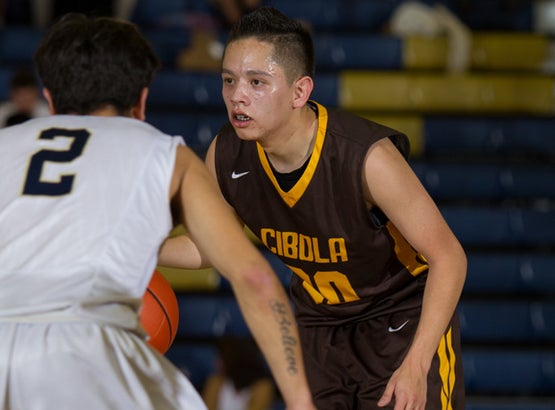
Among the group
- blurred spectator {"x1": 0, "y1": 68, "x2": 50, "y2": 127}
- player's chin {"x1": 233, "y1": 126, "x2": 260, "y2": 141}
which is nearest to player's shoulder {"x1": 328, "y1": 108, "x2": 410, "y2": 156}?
player's chin {"x1": 233, "y1": 126, "x2": 260, "y2": 141}

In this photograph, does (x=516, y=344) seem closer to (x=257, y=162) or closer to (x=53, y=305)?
(x=257, y=162)

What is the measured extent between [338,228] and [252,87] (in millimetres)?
510

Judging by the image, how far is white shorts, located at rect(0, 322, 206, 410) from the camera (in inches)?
85.8

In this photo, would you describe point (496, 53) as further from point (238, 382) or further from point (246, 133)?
point (246, 133)

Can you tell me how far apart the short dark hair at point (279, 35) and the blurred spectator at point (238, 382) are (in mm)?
2997

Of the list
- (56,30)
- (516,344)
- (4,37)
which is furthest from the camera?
(4,37)

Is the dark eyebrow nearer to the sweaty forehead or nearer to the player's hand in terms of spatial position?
the sweaty forehead

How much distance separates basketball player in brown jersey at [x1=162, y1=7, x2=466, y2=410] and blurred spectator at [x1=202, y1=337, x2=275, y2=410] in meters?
2.37

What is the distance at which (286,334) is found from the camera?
2.32m

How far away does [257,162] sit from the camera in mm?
3359

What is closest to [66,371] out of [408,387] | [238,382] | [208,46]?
[408,387]

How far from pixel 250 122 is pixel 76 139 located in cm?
83

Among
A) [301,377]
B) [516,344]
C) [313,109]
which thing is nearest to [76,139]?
[301,377]

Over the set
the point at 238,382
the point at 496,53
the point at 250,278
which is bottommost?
the point at 238,382
